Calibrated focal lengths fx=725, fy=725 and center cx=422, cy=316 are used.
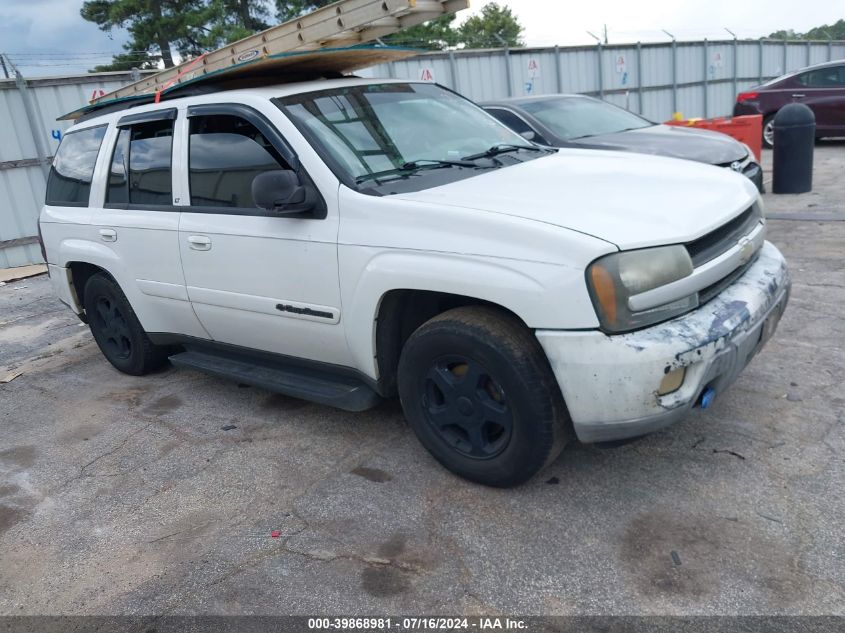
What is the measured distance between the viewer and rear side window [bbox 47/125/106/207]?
4.84 metres

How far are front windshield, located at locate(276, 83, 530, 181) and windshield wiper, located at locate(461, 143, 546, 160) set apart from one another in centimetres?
4

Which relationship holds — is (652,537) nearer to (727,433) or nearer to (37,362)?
(727,433)

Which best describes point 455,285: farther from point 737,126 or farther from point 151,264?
point 737,126

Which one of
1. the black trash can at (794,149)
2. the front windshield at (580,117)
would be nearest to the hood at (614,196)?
the front windshield at (580,117)

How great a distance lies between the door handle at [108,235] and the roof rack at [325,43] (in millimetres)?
882

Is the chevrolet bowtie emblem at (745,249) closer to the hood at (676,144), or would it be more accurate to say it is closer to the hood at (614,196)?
the hood at (614,196)

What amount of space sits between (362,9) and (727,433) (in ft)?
9.14

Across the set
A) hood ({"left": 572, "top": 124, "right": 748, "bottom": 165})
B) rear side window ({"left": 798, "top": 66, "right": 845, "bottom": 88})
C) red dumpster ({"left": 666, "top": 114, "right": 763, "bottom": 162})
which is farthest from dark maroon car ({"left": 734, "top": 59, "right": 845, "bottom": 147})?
hood ({"left": 572, "top": 124, "right": 748, "bottom": 165})

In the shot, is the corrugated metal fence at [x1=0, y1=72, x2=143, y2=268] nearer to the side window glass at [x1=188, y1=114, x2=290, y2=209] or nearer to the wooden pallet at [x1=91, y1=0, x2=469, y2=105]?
the wooden pallet at [x1=91, y1=0, x2=469, y2=105]

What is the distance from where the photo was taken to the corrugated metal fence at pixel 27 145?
393 inches

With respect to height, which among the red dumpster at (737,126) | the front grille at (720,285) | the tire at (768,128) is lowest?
the tire at (768,128)

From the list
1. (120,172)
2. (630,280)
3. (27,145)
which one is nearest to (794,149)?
(630,280)

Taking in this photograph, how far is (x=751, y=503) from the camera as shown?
2916mm

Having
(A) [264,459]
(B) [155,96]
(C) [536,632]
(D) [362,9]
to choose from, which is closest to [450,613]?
(C) [536,632]
